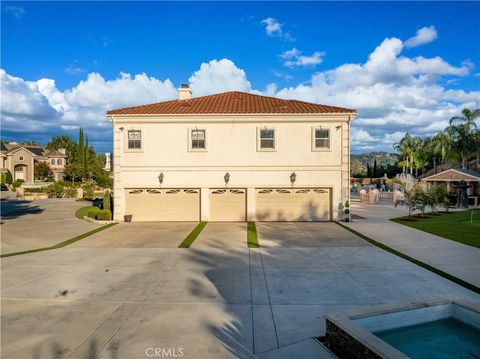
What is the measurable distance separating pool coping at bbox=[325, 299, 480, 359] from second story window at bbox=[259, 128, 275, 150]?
15.9 meters

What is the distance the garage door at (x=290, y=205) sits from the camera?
22.0 m

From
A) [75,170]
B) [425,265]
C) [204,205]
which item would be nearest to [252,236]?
[204,205]

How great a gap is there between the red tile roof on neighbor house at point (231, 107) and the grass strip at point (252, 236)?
6.98 meters

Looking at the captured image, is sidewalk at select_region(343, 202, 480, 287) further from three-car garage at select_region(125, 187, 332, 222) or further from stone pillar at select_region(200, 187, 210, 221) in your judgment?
stone pillar at select_region(200, 187, 210, 221)

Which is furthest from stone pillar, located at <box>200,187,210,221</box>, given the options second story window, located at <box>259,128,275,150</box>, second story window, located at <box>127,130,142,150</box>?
second story window, located at <box>127,130,142,150</box>

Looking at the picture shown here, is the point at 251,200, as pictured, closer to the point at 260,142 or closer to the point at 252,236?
the point at 260,142

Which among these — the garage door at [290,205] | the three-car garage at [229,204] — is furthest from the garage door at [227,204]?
the garage door at [290,205]

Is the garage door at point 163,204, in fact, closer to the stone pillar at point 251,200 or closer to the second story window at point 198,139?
the second story window at point 198,139

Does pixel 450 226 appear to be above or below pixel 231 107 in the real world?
below

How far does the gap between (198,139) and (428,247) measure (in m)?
13.8

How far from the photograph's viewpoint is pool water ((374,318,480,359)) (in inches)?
225

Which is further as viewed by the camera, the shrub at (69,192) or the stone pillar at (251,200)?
the shrub at (69,192)

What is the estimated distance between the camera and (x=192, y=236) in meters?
17.0

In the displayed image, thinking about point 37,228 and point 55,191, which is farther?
point 55,191
